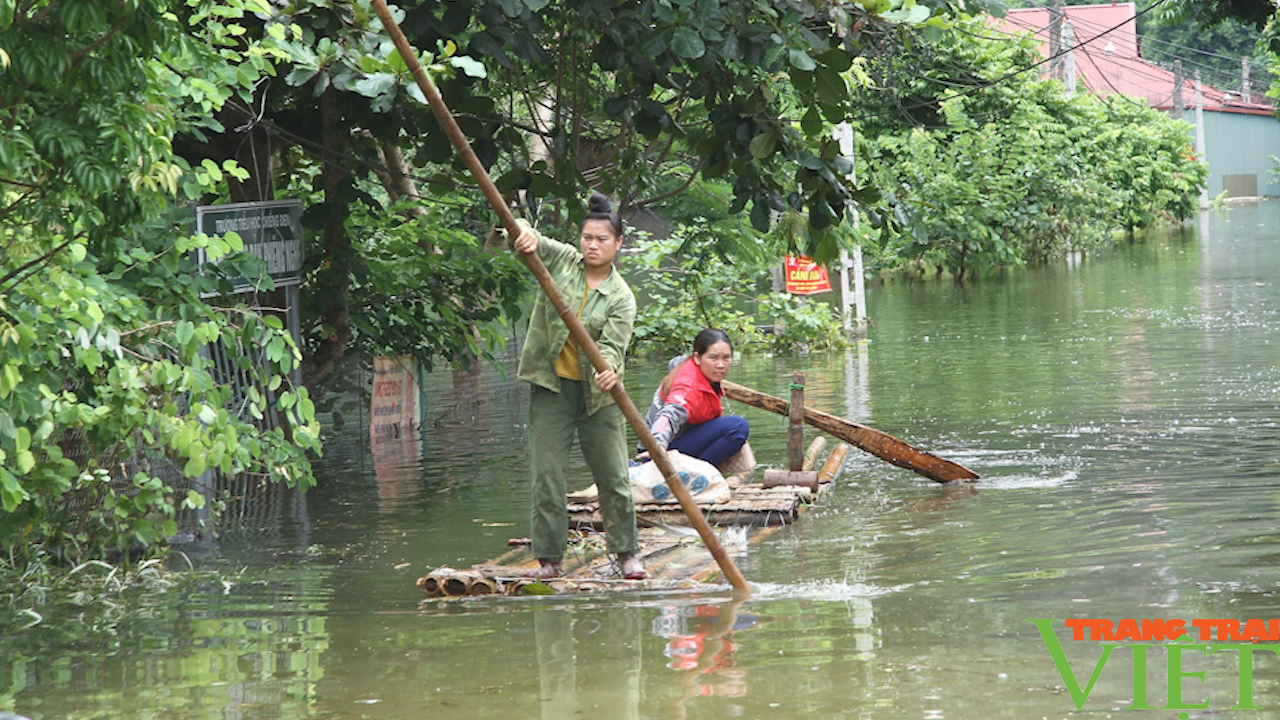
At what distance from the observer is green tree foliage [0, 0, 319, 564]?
514cm

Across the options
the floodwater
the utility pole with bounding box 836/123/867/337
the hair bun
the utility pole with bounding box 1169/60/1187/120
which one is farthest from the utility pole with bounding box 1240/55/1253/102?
the hair bun

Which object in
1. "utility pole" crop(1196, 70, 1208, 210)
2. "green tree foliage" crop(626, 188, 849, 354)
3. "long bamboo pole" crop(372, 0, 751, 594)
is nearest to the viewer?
"long bamboo pole" crop(372, 0, 751, 594)

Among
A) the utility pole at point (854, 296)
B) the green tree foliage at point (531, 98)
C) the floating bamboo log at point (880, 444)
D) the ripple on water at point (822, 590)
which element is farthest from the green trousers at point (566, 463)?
the utility pole at point (854, 296)

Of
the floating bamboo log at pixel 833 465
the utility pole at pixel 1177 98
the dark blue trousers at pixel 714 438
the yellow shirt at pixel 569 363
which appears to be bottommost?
the floating bamboo log at pixel 833 465

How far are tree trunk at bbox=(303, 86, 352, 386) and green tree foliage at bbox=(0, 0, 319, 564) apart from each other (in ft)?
6.84

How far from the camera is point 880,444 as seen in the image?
9.90m

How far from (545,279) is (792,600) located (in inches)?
68.3

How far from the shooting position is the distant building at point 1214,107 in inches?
2633

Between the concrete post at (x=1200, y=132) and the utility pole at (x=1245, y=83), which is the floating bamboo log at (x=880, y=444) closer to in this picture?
the concrete post at (x=1200, y=132)

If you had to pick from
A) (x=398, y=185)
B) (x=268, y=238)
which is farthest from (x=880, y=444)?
(x=398, y=185)

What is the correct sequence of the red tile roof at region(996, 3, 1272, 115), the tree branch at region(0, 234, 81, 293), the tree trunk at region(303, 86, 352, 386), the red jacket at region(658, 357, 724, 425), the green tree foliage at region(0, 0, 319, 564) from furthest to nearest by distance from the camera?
1. the red tile roof at region(996, 3, 1272, 115)
2. the tree trunk at region(303, 86, 352, 386)
3. the red jacket at region(658, 357, 724, 425)
4. the tree branch at region(0, 234, 81, 293)
5. the green tree foliage at region(0, 0, 319, 564)

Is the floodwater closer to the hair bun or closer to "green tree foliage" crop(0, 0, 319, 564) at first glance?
"green tree foliage" crop(0, 0, 319, 564)

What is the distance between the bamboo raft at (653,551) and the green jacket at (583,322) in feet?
2.73

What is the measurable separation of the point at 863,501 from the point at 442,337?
173 inches
